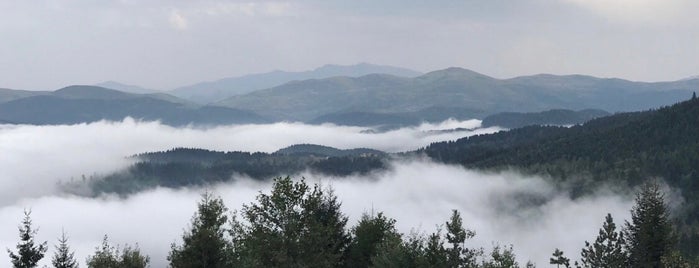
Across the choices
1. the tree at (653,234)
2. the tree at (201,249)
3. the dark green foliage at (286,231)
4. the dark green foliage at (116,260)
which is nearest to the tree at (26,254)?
the dark green foliage at (116,260)

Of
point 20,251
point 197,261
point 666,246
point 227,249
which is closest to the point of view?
point 197,261

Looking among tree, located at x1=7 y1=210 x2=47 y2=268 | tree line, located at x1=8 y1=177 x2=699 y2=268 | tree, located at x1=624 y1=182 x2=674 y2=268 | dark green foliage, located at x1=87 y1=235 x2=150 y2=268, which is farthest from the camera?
tree, located at x1=624 y1=182 x2=674 y2=268

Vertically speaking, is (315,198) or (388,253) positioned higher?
(315,198)

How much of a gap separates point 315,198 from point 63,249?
2356 centimetres

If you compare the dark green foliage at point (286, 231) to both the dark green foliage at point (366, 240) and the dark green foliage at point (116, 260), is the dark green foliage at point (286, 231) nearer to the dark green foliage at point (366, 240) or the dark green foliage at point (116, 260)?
the dark green foliage at point (116, 260)

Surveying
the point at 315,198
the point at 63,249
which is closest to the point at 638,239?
the point at 315,198

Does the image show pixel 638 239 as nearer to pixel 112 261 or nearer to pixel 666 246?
pixel 666 246

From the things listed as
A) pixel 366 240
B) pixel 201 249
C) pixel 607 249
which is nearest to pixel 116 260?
pixel 201 249

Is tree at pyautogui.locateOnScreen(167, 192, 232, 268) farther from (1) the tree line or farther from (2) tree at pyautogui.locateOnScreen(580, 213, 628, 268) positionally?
(2) tree at pyautogui.locateOnScreen(580, 213, 628, 268)

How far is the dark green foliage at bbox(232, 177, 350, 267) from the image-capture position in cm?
4406

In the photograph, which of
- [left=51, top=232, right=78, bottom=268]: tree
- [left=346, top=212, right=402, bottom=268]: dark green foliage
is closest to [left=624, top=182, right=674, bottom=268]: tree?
[left=346, top=212, right=402, bottom=268]: dark green foliage

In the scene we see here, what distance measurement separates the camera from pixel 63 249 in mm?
54031

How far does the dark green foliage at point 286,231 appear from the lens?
145 ft

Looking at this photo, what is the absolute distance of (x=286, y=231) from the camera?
Result: 44500mm
